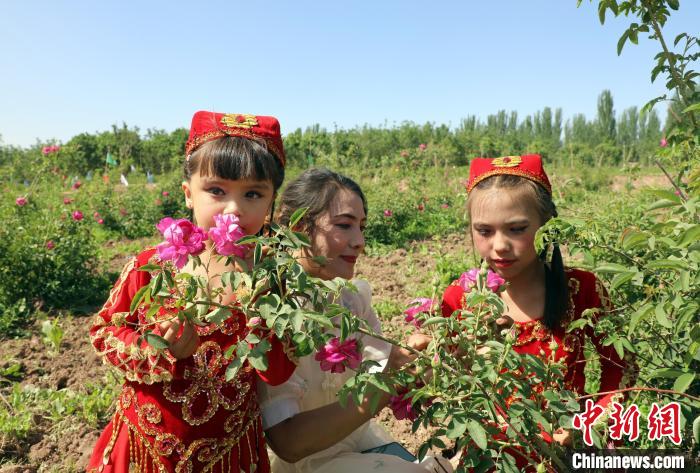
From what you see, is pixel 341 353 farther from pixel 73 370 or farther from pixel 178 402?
pixel 73 370

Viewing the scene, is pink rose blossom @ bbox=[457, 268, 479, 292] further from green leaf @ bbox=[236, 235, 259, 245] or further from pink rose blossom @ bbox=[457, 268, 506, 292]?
green leaf @ bbox=[236, 235, 259, 245]

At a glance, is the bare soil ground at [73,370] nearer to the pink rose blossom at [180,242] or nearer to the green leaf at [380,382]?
the green leaf at [380,382]

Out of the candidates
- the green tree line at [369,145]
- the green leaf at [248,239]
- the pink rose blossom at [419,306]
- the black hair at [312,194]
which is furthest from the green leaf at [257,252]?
the green tree line at [369,145]

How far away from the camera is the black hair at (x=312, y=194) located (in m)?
1.75

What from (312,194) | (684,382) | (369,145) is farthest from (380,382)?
(369,145)

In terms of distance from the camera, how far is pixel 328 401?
174 centimetres

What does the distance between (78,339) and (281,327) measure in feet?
11.4

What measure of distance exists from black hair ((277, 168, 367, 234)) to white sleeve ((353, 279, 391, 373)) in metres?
0.27

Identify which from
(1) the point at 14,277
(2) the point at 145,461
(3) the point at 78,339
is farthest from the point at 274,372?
(1) the point at 14,277

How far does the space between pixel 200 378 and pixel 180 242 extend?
23.3 inches

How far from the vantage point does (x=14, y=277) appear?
4.32 metres

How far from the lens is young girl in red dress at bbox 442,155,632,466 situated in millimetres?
1683

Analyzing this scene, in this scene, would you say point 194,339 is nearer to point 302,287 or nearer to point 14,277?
point 302,287

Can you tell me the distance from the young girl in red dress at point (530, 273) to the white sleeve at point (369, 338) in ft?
0.86
